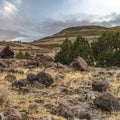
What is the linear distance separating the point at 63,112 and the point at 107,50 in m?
26.6

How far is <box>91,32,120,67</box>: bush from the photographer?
37906mm

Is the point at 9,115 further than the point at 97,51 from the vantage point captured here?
No

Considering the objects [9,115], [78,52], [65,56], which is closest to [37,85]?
[9,115]

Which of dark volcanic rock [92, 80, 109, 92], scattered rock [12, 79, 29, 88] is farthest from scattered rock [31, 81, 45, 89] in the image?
dark volcanic rock [92, 80, 109, 92]

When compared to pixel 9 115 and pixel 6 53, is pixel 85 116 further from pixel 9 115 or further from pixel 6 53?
pixel 6 53

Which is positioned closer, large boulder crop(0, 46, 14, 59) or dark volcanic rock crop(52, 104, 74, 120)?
dark volcanic rock crop(52, 104, 74, 120)

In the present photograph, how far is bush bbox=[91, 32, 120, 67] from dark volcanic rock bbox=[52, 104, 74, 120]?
75.0 ft

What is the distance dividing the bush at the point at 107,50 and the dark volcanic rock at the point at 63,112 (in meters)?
22.9

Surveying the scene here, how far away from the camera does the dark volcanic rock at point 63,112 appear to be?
49.0 ft

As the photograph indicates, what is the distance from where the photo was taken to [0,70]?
28.4 m

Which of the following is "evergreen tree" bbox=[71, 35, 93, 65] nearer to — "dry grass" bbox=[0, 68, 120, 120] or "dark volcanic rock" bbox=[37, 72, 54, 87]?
"dry grass" bbox=[0, 68, 120, 120]

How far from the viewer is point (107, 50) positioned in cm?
4097

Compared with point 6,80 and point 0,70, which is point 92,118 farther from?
point 0,70

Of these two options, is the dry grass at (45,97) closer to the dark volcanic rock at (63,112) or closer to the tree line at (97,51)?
the dark volcanic rock at (63,112)
